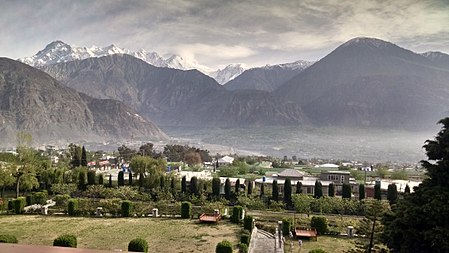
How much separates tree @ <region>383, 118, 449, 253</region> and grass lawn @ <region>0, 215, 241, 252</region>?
8112mm

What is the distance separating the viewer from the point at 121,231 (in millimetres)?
19891

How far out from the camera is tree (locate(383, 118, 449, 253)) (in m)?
10.1

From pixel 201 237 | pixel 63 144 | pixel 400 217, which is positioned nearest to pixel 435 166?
pixel 400 217

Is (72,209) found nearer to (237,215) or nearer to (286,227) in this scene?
(237,215)

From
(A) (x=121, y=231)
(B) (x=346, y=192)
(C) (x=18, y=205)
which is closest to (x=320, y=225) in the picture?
(A) (x=121, y=231)

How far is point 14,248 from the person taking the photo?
4.14 m

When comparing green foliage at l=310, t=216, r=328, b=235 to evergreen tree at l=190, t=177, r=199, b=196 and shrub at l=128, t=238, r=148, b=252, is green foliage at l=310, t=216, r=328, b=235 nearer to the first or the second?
shrub at l=128, t=238, r=148, b=252

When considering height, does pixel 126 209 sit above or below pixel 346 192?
below

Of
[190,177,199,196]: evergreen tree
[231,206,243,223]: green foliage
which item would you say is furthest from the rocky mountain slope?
[231,206,243,223]: green foliage

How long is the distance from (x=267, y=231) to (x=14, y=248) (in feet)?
60.3

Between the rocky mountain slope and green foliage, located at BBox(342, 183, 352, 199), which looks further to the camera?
the rocky mountain slope

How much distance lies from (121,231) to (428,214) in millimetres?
14219

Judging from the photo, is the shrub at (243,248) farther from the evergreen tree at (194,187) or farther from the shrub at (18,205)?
the evergreen tree at (194,187)

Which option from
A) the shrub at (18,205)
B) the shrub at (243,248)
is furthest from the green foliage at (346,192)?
the shrub at (18,205)
